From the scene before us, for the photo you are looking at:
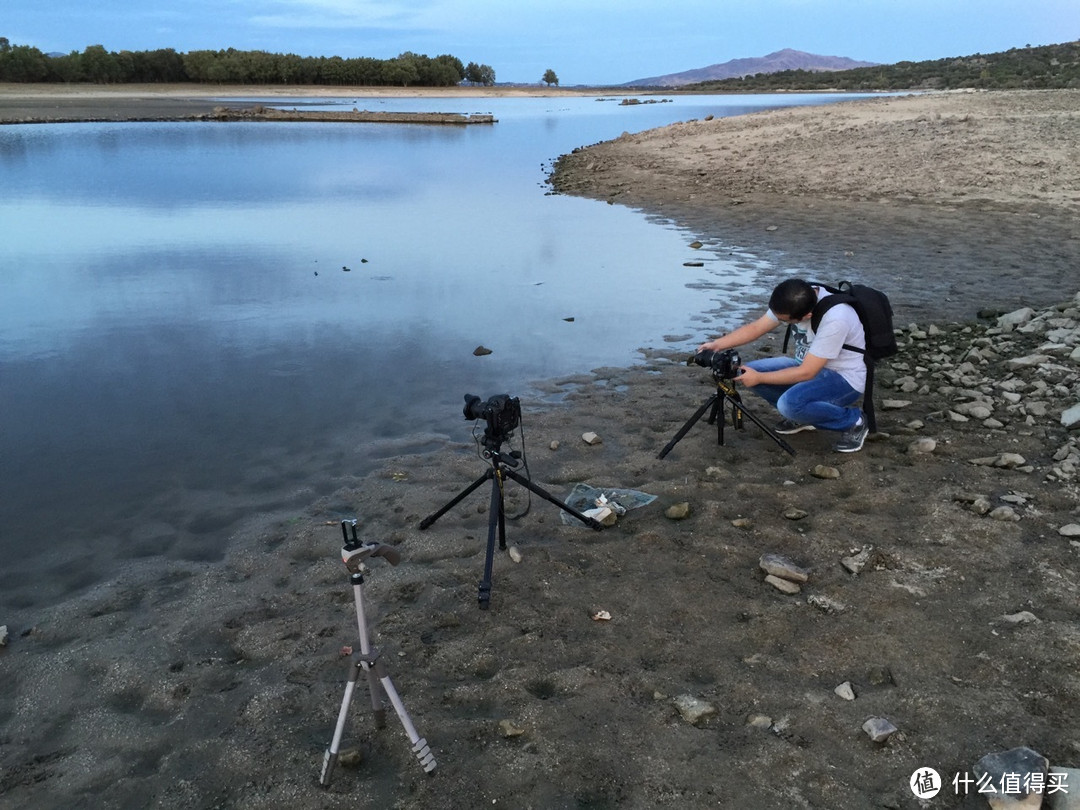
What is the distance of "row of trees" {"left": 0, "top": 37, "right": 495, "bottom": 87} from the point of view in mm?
87438

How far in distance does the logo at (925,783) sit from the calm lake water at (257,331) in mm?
3732

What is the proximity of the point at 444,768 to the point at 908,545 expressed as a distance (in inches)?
110

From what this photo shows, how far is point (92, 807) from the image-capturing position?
107 inches

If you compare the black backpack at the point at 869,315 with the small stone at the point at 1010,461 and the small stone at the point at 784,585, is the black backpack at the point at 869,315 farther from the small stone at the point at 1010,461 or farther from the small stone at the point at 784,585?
the small stone at the point at 784,585

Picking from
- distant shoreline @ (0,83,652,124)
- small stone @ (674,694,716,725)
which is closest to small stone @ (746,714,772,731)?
small stone @ (674,694,716,725)

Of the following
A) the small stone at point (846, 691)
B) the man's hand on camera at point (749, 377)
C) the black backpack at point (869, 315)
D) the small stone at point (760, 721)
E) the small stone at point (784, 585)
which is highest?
the black backpack at point (869, 315)

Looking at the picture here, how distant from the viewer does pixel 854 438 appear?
5.34 m

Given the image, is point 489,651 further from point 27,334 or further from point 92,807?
point 27,334

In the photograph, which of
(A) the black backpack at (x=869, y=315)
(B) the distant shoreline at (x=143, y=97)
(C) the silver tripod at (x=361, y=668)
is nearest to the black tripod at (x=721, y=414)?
(A) the black backpack at (x=869, y=315)

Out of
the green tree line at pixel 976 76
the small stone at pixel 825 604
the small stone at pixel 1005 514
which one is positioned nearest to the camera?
the small stone at pixel 825 604

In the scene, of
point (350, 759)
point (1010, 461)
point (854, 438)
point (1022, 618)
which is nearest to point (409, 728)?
point (350, 759)

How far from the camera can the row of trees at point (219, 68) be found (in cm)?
8744

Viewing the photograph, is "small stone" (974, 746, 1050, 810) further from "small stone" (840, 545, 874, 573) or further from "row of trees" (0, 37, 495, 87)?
"row of trees" (0, 37, 495, 87)

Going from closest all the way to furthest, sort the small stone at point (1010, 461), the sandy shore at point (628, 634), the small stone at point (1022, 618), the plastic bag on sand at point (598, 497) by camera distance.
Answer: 1. the sandy shore at point (628, 634)
2. the small stone at point (1022, 618)
3. the plastic bag on sand at point (598, 497)
4. the small stone at point (1010, 461)
